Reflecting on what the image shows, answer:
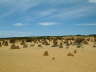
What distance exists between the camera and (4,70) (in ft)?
35.4

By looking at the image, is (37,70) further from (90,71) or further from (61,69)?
(90,71)

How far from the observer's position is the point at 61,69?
11102 millimetres

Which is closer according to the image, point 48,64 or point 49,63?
point 48,64

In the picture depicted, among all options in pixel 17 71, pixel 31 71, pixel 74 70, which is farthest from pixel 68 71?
pixel 17 71

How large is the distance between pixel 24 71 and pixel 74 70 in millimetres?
2542

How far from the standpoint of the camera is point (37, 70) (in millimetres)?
10875

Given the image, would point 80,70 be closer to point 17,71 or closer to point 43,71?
point 43,71

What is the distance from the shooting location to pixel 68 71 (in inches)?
419

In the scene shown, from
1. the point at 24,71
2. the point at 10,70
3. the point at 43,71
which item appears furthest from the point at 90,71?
the point at 10,70

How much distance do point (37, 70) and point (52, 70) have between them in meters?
0.77

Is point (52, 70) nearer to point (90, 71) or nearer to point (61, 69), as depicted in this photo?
point (61, 69)

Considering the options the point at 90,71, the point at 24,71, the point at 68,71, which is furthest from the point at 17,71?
the point at 90,71

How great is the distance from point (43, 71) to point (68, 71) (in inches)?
49.5

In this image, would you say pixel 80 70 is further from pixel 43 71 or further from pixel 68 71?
pixel 43 71
